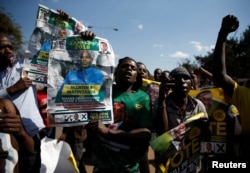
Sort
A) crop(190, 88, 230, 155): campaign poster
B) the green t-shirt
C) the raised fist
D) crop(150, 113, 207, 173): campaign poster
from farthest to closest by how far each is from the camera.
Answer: crop(190, 88, 230, 155): campaign poster
crop(150, 113, 207, 173): campaign poster
the green t-shirt
the raised fist

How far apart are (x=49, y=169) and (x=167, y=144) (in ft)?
3.23

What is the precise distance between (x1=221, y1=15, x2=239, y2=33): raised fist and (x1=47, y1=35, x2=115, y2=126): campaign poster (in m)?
0.89

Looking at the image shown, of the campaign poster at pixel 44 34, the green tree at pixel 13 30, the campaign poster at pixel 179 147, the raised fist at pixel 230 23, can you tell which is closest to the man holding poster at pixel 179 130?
the campaign poster at pixel 179 147

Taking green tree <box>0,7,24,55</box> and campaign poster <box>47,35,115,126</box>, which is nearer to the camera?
campaign poster <box>47,35,115,126</box>

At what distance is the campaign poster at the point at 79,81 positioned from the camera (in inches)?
74.7

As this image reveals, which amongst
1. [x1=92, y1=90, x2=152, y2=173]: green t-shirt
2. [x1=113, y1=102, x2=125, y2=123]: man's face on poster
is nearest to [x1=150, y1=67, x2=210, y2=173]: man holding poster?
[x1=92, y1=90, x2=152, y2=173]: green t-shirt

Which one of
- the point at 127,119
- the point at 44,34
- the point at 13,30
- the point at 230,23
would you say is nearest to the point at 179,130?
the point at 127,119

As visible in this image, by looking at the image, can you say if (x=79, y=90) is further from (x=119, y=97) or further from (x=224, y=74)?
(x=224, y=74)

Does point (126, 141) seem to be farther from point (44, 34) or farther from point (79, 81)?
point (44, 34)

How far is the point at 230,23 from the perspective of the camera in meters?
1.84

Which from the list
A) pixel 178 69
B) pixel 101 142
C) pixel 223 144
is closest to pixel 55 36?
pixel 101 142

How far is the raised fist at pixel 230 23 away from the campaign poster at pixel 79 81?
35.0 inches

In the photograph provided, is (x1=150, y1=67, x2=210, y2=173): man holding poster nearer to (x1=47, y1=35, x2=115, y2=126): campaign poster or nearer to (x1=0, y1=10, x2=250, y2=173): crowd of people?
(x1=0, y1=10, x2=250, y2=173): crowd of people

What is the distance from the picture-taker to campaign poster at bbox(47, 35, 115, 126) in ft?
6.23
